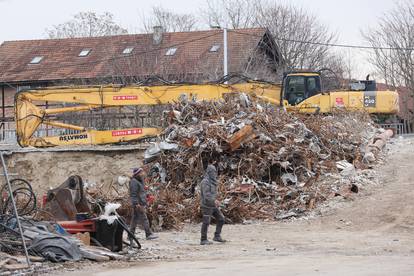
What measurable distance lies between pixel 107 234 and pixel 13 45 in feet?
135

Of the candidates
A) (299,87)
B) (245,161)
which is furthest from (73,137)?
(299,87)

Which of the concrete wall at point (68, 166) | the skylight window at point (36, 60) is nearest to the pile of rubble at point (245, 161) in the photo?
the concrete wall at point (68, 166)

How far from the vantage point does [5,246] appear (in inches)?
536

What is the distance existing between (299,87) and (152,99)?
5098 mm

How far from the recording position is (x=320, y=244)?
16047 mm

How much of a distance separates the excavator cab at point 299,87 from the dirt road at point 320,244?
4242mm

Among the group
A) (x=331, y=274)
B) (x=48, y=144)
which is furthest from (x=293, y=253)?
(x=48, y=144)

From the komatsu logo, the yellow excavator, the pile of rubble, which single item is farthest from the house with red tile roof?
the pile of rubble

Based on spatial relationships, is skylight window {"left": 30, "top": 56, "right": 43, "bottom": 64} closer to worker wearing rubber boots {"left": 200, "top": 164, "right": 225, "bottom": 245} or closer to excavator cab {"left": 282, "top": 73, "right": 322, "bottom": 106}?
excavator cab {"left": 282, "top": 73, "right": 322, "bottom": 106}

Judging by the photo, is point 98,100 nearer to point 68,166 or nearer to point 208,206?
point 68,166

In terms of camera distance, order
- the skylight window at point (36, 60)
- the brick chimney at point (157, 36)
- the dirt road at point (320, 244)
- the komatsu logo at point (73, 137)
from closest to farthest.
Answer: the dirt road at point (320, 244) < the komatsu logo at point (73, 137) < the brick chimney at point (157, 36) < the skylight window at point (36, 60)

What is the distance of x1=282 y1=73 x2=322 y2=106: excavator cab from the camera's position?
88.5ft

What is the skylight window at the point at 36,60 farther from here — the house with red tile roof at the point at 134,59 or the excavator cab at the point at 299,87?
the excavator cab at the point at 299,87

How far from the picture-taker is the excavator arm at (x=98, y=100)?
82.9 feet
